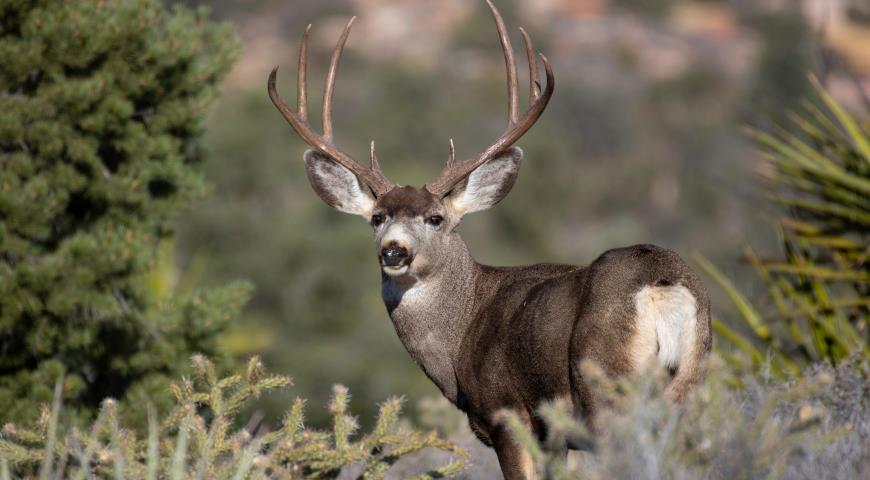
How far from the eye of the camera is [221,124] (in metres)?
29.2

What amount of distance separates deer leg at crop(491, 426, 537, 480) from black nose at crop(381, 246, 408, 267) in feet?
3.47

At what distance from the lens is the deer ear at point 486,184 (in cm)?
716

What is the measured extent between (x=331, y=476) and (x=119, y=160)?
3.41 m

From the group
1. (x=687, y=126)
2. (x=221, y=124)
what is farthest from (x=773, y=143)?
(x=687, y=126)

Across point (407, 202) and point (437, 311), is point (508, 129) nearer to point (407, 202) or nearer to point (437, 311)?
point (407, 202)

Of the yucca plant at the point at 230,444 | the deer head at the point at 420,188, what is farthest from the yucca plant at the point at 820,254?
the yucca plant at the point at 230,444

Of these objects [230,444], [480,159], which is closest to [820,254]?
Result: [480,159]

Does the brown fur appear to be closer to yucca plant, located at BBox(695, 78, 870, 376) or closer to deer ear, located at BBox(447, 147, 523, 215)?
deer ear, located at BBox(447, 147, 523, 215)

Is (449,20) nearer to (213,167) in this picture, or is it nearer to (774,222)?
(213,167)

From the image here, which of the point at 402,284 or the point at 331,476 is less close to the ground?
the point at 402,284

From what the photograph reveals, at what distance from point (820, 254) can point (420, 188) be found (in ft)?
11.0

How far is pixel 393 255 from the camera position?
6324mm

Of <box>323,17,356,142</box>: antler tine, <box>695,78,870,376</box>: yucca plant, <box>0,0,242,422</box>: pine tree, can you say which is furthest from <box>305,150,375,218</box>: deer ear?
<box>695,78,870,376</box>: yucca plant

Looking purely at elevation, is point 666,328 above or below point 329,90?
below
